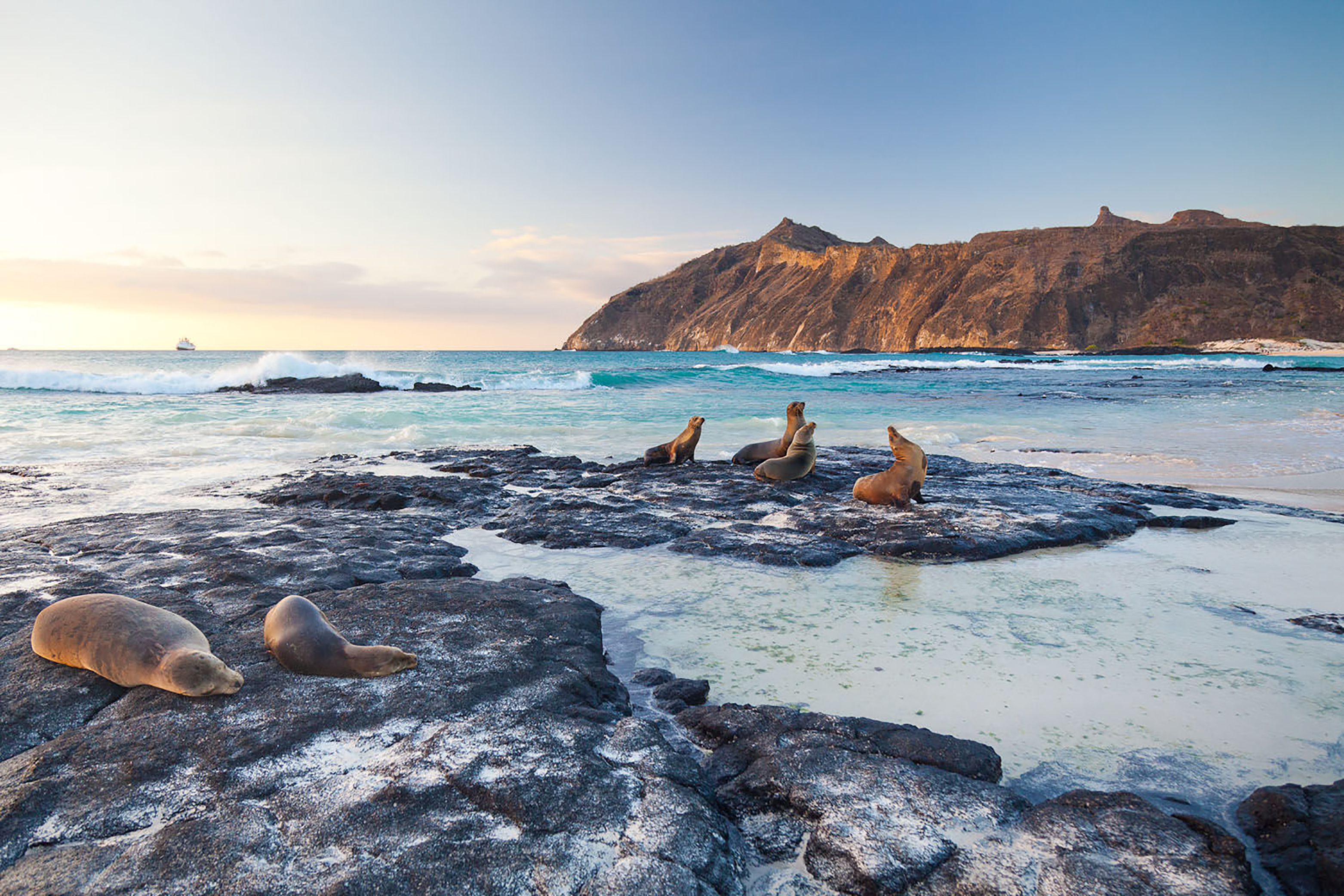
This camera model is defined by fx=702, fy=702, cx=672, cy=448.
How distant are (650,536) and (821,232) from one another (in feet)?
576

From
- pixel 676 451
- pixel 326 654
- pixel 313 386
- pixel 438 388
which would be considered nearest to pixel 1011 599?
pixel 326 654

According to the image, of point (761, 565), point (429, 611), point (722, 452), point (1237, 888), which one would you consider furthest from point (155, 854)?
point (722, 452)

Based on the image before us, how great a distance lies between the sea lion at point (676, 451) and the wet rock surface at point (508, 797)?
7318 mm

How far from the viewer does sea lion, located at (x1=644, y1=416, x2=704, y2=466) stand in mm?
10961

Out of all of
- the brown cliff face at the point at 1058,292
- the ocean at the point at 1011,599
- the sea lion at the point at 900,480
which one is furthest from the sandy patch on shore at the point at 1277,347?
the sea lion at the point at 900,480

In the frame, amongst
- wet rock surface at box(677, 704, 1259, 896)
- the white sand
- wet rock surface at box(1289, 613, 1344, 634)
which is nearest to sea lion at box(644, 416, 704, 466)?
the white sand

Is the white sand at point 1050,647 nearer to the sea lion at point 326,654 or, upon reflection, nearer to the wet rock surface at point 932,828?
the wet rock surface at point 932,828

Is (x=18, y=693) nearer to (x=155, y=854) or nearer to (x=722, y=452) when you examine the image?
(x=155, y=854)

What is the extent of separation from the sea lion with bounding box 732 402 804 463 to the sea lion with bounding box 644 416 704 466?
0.70 m

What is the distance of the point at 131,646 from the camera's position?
3.15 m

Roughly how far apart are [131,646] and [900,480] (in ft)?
21.6

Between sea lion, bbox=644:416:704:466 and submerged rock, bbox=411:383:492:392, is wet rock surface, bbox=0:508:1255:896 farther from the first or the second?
submerged rock, bbox=411:383:492:392

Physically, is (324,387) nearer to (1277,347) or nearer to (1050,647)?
(1050,647)

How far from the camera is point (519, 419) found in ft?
64.4
